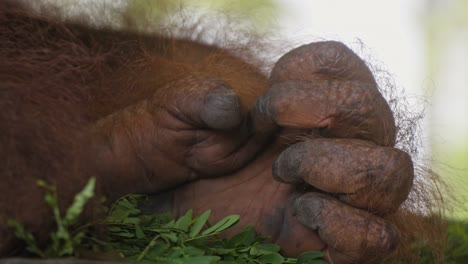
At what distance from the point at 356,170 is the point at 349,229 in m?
0.08

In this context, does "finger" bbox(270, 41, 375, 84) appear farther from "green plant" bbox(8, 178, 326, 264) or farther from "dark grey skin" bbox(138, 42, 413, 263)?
"green plant" bbox(8, 178, 326, 264)

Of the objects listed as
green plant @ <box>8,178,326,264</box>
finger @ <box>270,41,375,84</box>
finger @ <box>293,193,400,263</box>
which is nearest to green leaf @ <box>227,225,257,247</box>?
green plant @ <box>8,178,326,264</box>

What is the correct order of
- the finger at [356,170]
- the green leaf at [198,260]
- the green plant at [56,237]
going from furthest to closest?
the finger at [356,170], the green leaf at [198,260], the green plant at [56,237]

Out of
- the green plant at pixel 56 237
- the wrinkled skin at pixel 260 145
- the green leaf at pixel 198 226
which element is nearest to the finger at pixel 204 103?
the wrinkled skin at pixel 260 145

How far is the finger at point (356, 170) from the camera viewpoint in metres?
0.91

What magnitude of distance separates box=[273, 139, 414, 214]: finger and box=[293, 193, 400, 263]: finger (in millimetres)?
16

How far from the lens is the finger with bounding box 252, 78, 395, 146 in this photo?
37.4 inches

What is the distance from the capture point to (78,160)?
811 mm

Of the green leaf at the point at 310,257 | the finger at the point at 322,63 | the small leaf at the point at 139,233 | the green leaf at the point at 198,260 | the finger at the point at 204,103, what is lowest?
the green leaf at the point at 310,257

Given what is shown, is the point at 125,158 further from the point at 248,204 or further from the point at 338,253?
the point at 338,253

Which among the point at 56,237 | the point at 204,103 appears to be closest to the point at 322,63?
the point at 204,103

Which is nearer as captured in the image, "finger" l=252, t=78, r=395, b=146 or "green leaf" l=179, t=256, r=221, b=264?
"green leaf" l=179, t=256, r=221, b=264

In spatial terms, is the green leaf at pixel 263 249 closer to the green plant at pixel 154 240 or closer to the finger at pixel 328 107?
the green plant at pixel 154 240

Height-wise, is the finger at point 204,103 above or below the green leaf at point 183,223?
above
